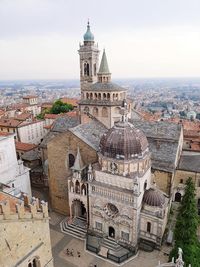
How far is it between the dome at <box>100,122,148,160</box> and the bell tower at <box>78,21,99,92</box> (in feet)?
100

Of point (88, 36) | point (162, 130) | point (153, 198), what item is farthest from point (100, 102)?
point (88, 36)

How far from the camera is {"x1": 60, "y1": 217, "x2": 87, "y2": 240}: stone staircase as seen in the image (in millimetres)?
33656

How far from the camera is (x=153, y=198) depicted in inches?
1184

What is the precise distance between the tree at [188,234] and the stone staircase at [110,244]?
A: 7912 millimetres

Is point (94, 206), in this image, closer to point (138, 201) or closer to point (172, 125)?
point (138, 201)

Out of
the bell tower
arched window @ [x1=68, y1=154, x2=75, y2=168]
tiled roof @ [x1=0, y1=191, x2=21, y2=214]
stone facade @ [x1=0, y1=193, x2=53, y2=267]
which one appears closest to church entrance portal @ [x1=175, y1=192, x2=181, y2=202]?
arched window @ [x1=68, y1=154, x2=75, y2=168]

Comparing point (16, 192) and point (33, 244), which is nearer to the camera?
point (33, 244)

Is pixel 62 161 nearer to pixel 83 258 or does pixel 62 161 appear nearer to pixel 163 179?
pixel 83 258

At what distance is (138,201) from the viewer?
28891 mm

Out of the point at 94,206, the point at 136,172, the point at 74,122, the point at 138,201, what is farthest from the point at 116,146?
the point at 74,122

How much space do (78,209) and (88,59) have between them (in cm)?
3698

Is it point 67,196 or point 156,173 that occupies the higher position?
point 156,173

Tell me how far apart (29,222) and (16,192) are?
17.0 m

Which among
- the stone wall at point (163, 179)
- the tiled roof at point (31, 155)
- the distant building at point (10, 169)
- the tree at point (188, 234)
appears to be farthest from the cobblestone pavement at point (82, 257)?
the tiled roof at point (31, 155)
